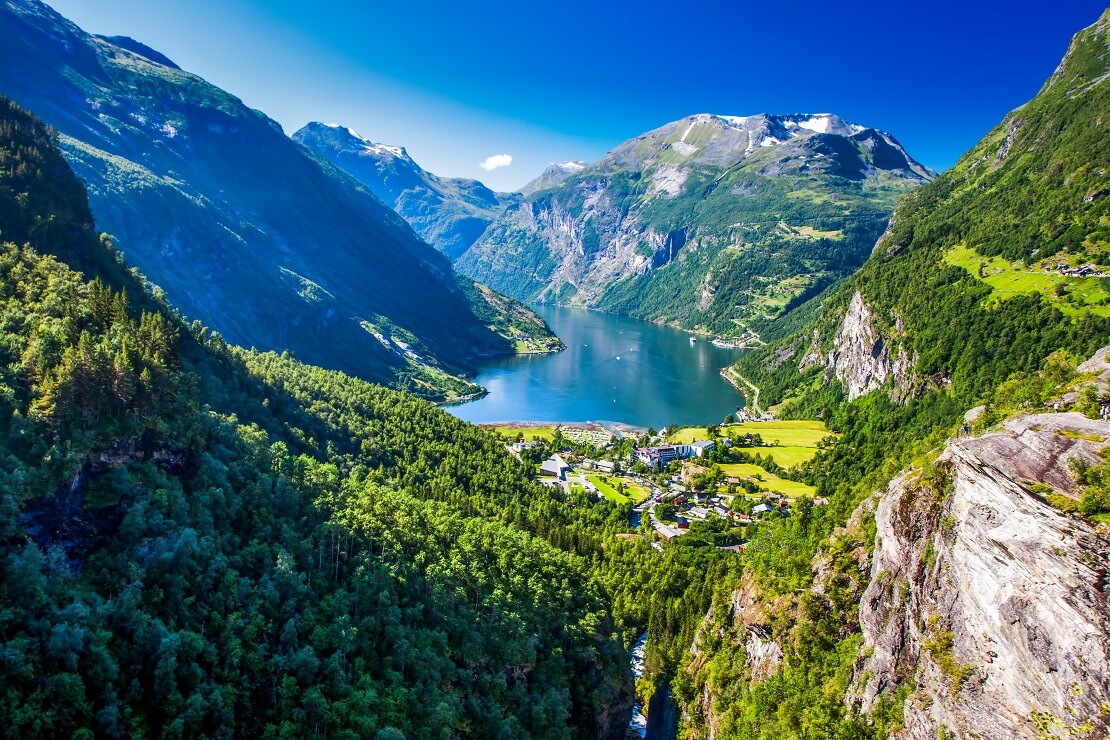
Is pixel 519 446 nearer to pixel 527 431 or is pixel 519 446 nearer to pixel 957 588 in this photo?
pixel 527 431

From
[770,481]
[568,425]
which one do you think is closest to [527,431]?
[568,425]

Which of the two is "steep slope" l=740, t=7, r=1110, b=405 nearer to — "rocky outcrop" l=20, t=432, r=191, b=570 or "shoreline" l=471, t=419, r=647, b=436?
"shoreline" l=471, t=419, r=647, b=436

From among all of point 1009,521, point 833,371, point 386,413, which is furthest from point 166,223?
point 1009,521

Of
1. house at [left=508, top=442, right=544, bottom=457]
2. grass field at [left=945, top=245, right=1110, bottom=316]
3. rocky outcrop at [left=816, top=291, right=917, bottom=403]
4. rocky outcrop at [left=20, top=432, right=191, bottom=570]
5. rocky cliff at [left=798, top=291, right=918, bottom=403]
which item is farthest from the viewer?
house at [left=508, top=442, right=544, bottom=457]

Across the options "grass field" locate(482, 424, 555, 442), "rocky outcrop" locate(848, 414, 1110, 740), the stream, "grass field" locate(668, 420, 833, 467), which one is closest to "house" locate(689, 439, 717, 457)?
"grass field" locate(668, 420, 833, 467)

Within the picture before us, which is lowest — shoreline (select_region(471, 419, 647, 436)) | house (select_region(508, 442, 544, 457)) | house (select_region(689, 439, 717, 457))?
house (select_region(508, 442, 544, 457))

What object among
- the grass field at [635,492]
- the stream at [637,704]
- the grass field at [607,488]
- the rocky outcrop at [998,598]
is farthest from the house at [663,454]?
the rocky outcrop at [998,598]
